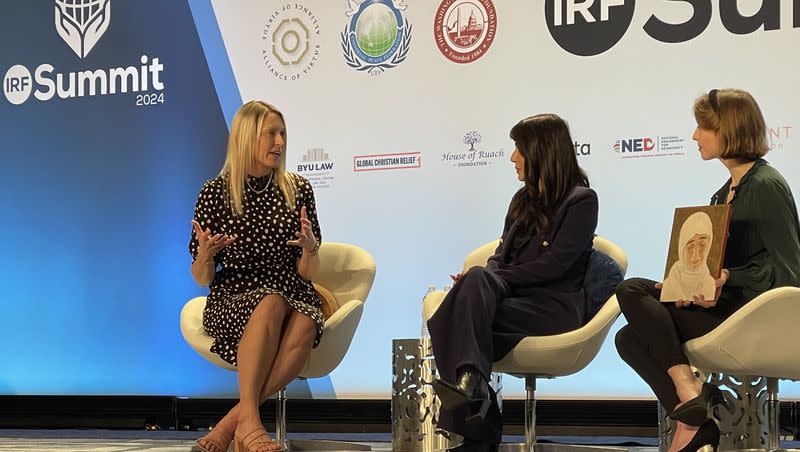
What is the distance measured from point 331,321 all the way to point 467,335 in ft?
2.44

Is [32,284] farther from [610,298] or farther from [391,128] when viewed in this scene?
[610,298]

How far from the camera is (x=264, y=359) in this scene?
3469 mm

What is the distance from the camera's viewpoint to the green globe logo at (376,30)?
5145mm

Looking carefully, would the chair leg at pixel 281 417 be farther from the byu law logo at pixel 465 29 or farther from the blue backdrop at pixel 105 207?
the byu law logo at pixel 465 29

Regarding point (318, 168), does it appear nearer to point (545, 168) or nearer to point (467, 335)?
point (545, 168)

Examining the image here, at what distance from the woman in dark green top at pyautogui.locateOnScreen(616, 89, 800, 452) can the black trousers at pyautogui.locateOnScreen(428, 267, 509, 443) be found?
1.45 ft

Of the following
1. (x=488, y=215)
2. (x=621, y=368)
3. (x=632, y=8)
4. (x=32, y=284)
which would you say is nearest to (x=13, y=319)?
(x=32, y=284)

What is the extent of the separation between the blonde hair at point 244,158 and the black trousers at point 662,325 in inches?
56.1

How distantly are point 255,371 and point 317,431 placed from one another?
1.77 meters

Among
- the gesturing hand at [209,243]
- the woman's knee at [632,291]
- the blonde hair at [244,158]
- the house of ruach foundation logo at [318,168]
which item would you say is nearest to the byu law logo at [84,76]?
the house of ruach foundation logo at [318,168]

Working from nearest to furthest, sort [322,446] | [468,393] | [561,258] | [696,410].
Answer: [696,410]
[468,393]
[561,258]
[322,446]

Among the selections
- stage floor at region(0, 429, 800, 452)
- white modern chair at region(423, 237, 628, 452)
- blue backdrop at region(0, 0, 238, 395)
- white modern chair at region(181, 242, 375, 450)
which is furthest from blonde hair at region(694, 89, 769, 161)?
blue backdrop at region(0, 0, 238, 395)

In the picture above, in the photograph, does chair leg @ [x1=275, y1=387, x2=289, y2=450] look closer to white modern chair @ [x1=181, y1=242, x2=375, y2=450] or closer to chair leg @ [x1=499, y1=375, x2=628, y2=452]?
white modern chair @ [x1=181, y1=242, x2=375, y2=450]

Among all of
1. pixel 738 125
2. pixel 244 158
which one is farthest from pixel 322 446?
pixel 738 125
